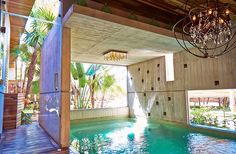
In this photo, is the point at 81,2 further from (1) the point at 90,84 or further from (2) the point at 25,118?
(1) the point at 90,84

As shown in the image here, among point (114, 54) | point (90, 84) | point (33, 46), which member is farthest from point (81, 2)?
point (90, 84)

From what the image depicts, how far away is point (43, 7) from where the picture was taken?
7027 mm

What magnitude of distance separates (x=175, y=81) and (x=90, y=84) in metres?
5.38

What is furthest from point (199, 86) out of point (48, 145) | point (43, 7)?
point (43, 7)

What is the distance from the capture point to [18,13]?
658 cm

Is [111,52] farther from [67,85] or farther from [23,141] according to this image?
[23,141]

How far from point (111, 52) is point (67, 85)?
3544 mm

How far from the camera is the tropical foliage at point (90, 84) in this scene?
9945 millimetres

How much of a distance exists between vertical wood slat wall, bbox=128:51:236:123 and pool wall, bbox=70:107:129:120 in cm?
63

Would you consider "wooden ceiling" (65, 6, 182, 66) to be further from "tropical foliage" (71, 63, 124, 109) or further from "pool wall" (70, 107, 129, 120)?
"pool wall" (70, 107, 129, 120)

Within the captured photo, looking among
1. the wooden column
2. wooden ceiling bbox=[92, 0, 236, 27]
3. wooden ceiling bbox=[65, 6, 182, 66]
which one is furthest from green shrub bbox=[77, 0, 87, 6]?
the wooden column

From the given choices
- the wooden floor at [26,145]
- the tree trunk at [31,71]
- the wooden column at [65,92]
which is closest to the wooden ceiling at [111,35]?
the wooden column at [65,92]

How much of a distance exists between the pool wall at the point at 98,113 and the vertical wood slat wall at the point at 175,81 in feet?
2.05

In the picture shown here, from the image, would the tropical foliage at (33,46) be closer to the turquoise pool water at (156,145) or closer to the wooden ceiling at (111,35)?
the wooden ceiling at (111,35)
